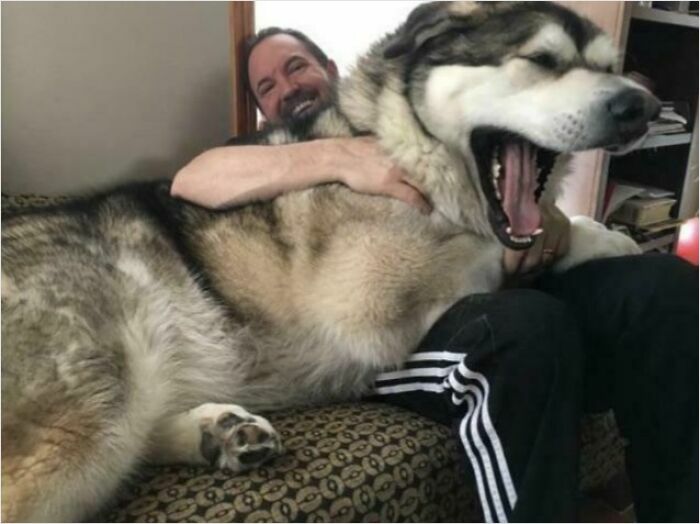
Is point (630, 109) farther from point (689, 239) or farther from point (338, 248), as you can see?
point (689, 239)

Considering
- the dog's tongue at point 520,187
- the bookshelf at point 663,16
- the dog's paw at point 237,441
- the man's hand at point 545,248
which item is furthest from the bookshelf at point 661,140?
the dog's paw at point 237,441

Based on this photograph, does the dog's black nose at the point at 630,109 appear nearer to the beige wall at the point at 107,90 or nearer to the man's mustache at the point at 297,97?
the man's mustache at the point at 297,97

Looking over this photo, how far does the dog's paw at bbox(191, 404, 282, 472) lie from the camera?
112 cm

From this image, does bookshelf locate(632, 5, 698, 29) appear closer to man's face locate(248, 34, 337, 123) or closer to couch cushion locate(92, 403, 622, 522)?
man's face locate(248, 34, 337, 123)

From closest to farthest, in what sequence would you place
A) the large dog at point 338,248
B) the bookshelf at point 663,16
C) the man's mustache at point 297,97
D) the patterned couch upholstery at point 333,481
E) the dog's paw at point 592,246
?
the patterned couch upholstery at point 333,481, the large dog at point 338,248, the dog's paw at point 592,246, the man's mustache at point 297,97, the bookshelf at point 663,16

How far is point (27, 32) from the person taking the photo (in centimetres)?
215

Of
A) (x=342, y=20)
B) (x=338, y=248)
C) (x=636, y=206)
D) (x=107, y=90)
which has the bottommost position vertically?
(x=636, y=206)

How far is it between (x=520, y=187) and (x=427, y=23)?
35 centimetres

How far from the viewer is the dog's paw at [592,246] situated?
4.72 ft

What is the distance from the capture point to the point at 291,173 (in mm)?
1410

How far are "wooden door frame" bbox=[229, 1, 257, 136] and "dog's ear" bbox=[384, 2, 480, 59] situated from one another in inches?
51.4

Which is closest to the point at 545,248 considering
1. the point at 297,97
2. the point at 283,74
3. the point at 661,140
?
the point at 297,97

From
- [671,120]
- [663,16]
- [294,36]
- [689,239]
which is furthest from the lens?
[689,239]

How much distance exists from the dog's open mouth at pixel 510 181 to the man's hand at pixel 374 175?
0.42 feet
